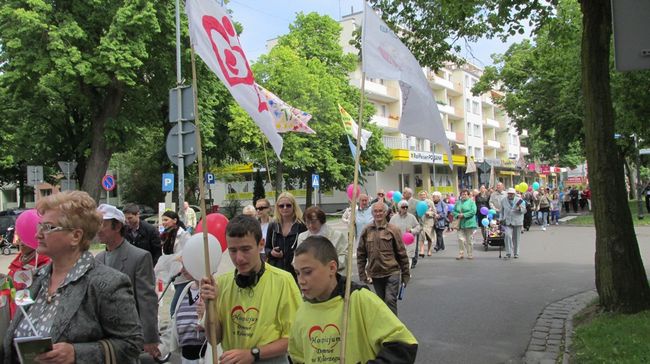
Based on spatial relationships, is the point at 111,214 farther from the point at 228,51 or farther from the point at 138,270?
the point at 228,51

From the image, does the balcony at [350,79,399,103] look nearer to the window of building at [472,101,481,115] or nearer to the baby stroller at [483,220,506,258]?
the window of building at [472,101,481,115]

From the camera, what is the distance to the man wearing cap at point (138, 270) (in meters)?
4.22

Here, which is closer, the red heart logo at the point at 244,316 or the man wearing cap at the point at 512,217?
the red heart logo at the point at 244,316

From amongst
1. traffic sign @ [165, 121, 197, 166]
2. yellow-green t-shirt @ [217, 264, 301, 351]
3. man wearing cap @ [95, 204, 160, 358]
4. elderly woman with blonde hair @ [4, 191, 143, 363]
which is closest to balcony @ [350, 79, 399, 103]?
traffic sign @ [165, 121, 197, 166]

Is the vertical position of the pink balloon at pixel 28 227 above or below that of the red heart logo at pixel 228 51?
below

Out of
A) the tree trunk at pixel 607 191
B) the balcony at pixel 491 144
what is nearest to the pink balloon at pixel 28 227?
the tree trunk at pixel 607 191

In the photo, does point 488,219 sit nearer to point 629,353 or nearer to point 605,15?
point 605,15

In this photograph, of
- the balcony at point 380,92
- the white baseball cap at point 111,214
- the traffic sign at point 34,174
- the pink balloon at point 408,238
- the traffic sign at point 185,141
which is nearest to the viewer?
the white baseball cap at point 111,214

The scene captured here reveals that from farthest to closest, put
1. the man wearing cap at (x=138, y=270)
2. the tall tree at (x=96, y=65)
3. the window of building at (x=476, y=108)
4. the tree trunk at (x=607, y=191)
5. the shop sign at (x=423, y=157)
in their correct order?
the window of building at (x=476, y=108)
the shop sign at (x=423, y=157)
the tall tree at (x=96, y=65)
the tree trunk at (x=607, y=191)
the man wearing cap at (x=138, y=270)

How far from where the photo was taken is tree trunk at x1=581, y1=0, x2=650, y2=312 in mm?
6836

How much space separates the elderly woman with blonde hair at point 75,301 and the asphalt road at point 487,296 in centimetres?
414

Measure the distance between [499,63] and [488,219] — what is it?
2027cm

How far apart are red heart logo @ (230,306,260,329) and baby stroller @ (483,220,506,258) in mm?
13260

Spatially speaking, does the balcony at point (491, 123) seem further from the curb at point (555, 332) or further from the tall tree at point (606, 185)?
the tall tree at point (606, 185)
